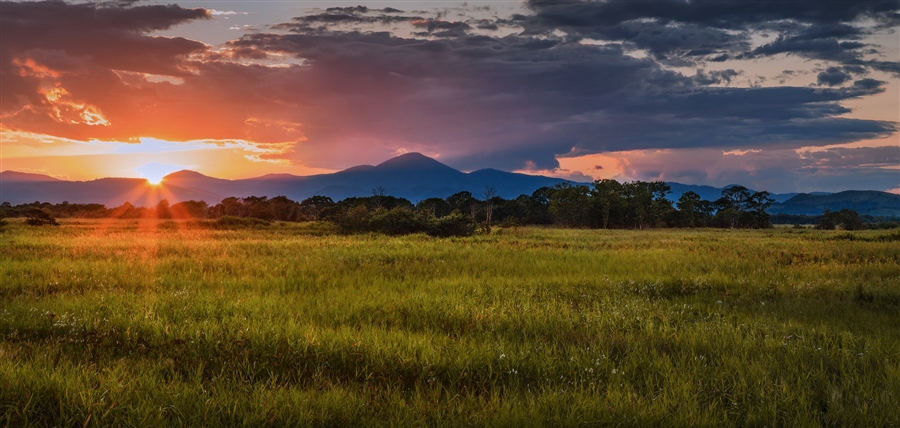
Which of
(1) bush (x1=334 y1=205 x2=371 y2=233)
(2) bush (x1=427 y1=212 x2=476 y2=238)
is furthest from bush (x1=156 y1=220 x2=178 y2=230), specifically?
(2) bush (x1=427 y1=212 x2=476 y2=238)

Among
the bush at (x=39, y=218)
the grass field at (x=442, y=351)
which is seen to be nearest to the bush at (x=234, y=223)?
the bush at (x=39, y=218)

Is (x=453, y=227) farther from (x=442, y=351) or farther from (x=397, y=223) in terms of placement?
(x=442, y=351)

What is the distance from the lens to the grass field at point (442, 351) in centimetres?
420

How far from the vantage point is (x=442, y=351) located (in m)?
5.72

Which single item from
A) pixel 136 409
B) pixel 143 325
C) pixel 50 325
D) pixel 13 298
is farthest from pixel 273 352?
pixel 13 298

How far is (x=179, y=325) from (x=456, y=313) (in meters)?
4.27

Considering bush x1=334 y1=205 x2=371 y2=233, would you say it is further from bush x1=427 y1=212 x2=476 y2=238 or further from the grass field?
the grass field

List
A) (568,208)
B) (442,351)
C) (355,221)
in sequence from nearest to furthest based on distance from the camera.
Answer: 1. (442,351)
2. (355,221)
3. (568,208)

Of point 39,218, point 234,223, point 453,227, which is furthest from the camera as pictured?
point 234,223

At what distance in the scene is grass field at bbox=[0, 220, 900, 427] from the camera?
4195 mm

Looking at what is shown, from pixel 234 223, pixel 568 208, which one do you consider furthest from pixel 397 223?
pixel 568 208

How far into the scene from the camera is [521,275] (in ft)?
42.9

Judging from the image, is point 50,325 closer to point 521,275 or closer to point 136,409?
point 136,409

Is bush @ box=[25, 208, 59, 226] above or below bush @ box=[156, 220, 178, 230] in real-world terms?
above
